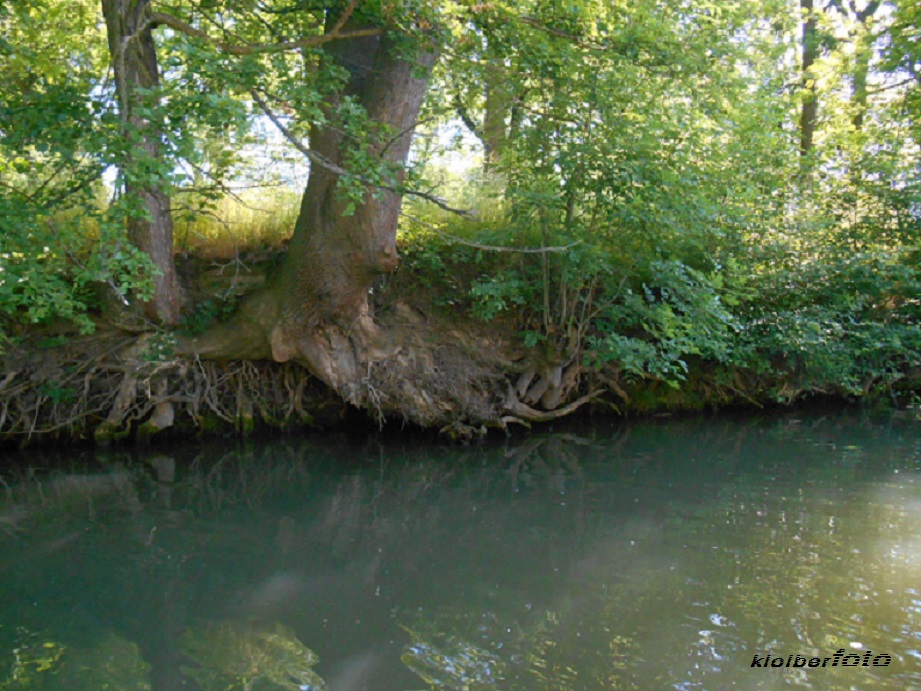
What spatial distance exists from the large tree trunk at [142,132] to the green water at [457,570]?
1.62m

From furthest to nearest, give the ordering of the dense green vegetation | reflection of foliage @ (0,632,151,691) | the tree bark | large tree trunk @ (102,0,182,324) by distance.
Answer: the tree bark, the dense green vegetation, large tree trunk @ (102,0,182,324), reflection of foliage @ (0,632,151,691)

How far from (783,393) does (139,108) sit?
837 cm

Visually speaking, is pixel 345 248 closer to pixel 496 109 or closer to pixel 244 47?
pixel 244 47

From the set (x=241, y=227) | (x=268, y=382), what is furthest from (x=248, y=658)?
(x=241, y=227)

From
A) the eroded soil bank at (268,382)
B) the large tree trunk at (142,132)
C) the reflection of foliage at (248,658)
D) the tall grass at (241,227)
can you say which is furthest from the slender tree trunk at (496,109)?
the reflection of foliage at (248,658)

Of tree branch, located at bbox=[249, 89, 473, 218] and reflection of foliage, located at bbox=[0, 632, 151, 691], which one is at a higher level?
tree branch, located at bbox=[249, 89, 473, 218]

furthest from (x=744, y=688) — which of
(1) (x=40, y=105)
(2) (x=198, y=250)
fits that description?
(2) (x=198, y=250)

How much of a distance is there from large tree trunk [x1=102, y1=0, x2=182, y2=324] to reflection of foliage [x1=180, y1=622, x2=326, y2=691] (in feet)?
8.51

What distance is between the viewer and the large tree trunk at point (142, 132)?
4887 mm

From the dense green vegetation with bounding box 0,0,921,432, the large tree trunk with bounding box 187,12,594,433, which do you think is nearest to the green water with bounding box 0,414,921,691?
the large tree trunk with bounding box 187,12,594,433

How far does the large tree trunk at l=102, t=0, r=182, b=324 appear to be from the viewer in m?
4.89

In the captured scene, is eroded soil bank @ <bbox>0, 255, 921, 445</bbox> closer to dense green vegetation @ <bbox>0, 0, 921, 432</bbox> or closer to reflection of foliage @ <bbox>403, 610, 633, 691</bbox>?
dense green vegetation @ <bbox>0, 0, 921, 432</bbox>

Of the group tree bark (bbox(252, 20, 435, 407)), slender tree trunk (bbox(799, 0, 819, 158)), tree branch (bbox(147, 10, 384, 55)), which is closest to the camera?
tree branch (bbox(147, 10, 384, 55))

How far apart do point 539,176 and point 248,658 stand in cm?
555
